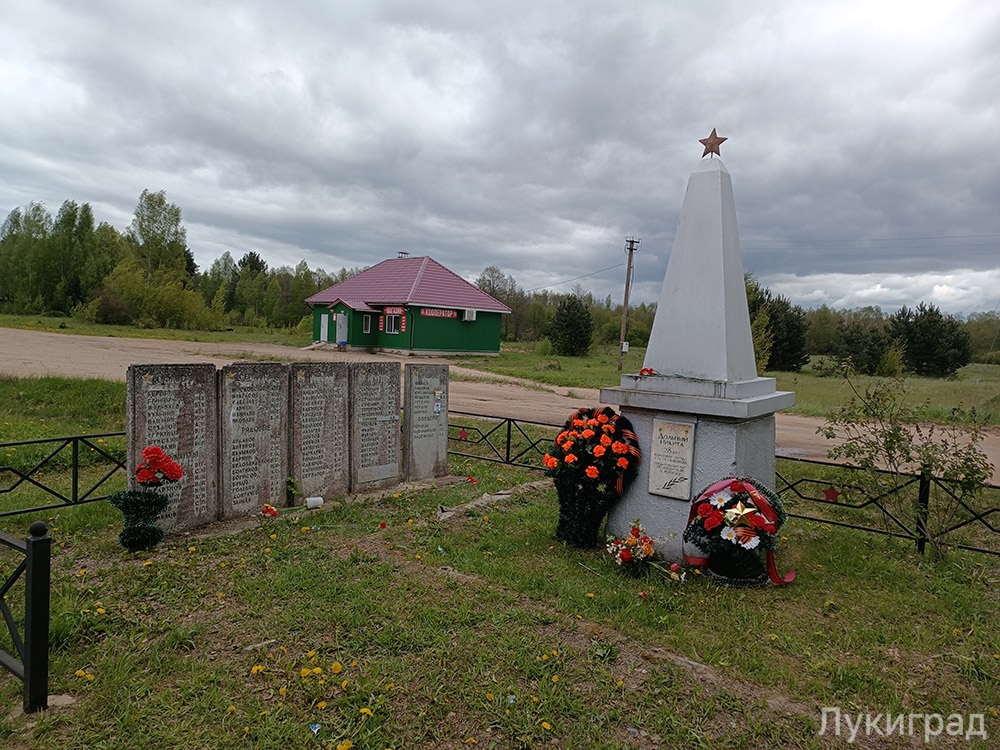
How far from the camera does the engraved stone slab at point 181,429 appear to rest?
5.10 m

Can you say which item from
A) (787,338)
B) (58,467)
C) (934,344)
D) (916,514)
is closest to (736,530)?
(916,514)

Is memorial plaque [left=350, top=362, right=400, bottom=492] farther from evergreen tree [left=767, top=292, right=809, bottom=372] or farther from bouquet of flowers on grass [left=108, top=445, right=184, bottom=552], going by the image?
evergreen tree [left=767, top=292, right=809, bottom=372]

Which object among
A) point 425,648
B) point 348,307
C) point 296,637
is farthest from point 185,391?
point 348,307

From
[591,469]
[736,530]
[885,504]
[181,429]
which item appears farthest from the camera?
[885,504]

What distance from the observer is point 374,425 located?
23.4 ft

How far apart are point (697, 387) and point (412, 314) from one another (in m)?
25.5

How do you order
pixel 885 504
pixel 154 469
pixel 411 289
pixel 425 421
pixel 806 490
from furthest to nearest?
pixel 411 289 → pixel 806 490 → pixel 425 421 → pixel 885 504 → pixel 154 469

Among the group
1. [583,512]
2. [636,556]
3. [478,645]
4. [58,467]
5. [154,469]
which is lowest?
[58,467]

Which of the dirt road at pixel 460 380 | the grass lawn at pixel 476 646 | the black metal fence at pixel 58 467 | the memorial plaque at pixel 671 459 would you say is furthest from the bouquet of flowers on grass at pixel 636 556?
Result: the dirt road at pixel 460 380

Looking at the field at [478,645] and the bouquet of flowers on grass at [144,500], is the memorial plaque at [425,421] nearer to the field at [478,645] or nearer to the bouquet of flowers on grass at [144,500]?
the field at [478,645]

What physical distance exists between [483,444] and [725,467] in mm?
5781

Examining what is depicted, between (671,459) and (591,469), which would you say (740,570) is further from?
(591,469)

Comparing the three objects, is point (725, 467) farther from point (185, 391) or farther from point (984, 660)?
point (185, 391)

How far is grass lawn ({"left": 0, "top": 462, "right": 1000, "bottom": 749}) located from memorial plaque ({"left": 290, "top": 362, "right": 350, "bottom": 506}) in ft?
3.54
